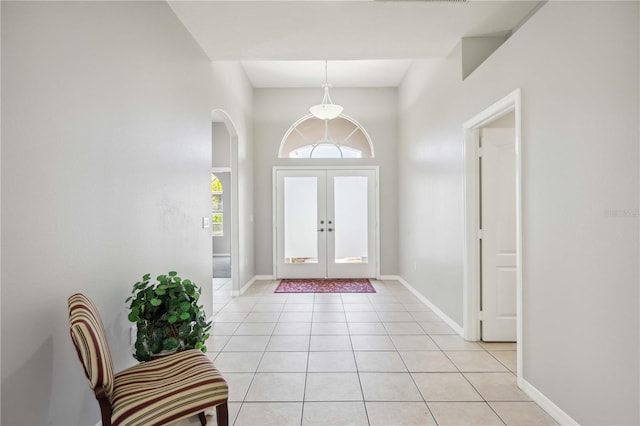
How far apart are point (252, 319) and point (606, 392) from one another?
3224 millimetres

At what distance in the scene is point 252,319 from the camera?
4.03 meters

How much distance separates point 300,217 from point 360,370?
3.89 meters

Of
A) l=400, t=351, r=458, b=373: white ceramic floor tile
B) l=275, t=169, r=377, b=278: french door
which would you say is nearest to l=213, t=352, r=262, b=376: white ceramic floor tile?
l=400, t=351, r=458, b=373: white ceramic floor tile

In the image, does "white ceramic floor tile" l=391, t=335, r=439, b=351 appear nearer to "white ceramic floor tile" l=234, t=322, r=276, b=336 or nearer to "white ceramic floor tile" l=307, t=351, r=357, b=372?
"white ceramic floor tile" l=307, t=351, r=357, b=372

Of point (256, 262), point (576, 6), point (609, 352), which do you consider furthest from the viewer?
point (256, 262)

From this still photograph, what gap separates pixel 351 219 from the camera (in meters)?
6.36

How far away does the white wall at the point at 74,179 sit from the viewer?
1380mm

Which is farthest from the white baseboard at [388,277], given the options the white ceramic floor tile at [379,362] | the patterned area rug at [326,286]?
the white ceramic floor tile at [379,362]

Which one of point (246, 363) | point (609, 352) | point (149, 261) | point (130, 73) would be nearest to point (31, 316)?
point (149, 261)

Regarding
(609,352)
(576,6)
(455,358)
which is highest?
(576,6)

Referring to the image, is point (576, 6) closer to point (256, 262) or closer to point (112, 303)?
point (112, 303)

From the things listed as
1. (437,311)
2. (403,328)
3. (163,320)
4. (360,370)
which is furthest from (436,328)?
(163,320)

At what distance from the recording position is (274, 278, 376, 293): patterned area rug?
17.9ft

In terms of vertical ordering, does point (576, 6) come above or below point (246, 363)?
above
